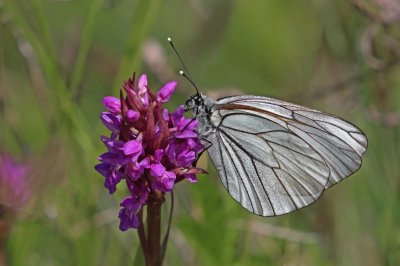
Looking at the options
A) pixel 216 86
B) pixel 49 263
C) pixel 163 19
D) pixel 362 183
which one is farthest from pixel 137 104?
pixel 163 19

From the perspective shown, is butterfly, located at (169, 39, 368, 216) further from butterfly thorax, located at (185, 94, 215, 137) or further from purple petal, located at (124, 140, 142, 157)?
purple petal, located at (124, 140, 142, 157)

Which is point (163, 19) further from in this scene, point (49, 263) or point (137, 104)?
point (137, 104)

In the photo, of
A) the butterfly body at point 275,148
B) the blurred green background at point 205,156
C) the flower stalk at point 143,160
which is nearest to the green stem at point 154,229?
the flower stalk at point 143,160

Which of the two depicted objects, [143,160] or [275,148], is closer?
[143,160]

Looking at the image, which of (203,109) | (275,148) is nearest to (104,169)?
(203,109)

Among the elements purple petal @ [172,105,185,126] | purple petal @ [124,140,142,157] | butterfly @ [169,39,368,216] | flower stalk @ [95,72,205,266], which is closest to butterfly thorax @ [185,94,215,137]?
butterfly @ [169,39,368,216]

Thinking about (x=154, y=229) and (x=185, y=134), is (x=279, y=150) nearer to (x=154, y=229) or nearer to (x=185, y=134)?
(x=185, y=134)

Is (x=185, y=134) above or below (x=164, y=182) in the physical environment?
above

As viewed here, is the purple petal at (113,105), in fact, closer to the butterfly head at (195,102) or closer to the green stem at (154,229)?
the green stem at (154,229)
